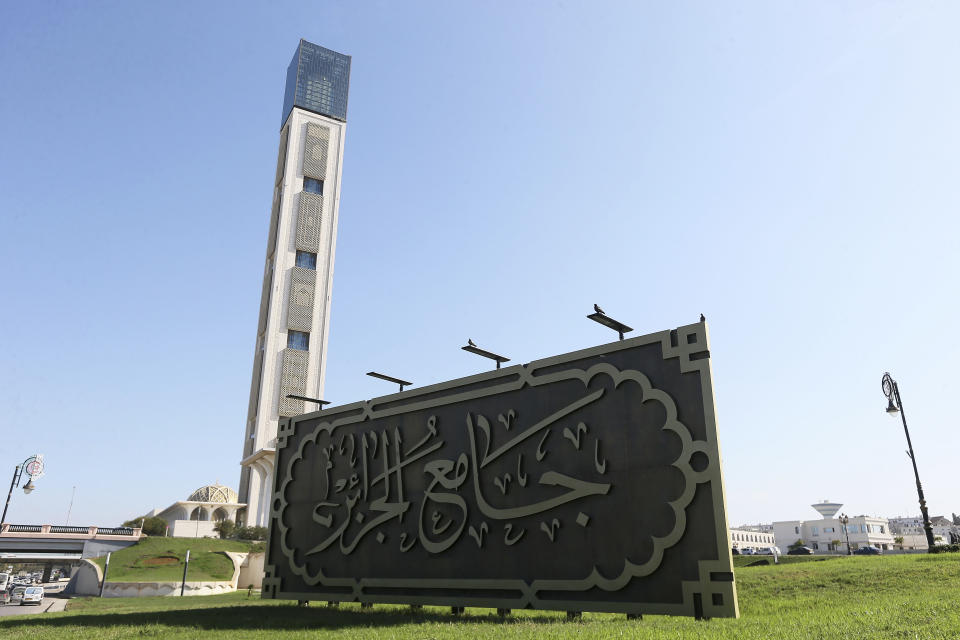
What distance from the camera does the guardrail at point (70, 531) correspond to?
53.2 m

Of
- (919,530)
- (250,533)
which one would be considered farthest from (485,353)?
(919,530)

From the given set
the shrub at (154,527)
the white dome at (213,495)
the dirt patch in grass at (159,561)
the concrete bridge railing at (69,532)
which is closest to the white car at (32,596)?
the dirt patch in grass at (159,561)

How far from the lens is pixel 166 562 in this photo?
43.7m

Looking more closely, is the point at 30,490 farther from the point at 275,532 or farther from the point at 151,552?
the point at 275,532

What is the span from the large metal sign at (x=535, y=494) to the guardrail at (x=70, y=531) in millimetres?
50464

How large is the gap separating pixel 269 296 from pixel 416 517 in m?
61.5

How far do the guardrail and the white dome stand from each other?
80.1 feet

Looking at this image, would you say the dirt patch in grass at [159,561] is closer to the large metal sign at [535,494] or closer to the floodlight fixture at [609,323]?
the large metal sign at [535,494]

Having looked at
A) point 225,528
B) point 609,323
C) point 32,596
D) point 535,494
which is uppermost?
point 609,323

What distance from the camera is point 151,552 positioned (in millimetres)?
46062

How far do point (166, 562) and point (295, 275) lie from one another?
33.9 metres

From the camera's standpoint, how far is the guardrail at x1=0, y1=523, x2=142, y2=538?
175 ft

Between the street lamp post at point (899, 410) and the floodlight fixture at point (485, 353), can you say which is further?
the street lamp post at point (899, 410)

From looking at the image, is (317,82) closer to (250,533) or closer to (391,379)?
(250,533)
